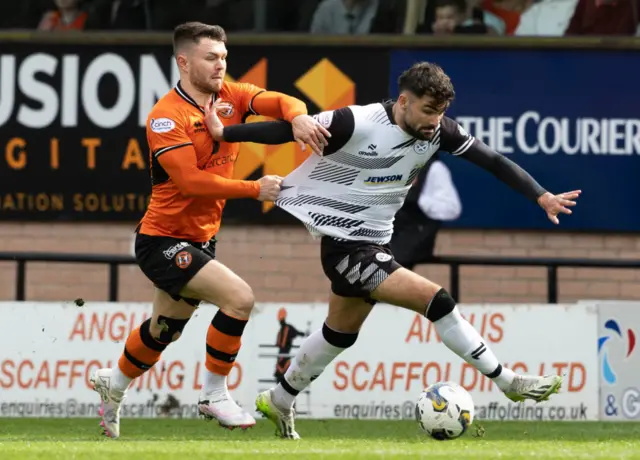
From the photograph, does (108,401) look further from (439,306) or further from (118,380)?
(439,306)

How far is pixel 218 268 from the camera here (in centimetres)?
909

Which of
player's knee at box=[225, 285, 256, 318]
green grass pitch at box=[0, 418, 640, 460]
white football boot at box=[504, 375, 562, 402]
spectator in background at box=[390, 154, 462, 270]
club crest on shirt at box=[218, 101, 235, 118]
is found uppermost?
club crest on shirt at box=[218, 101, 235, 118]

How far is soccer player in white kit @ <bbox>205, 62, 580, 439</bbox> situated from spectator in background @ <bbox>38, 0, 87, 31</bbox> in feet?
19.0

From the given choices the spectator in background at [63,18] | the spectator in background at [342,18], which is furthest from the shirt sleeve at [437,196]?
the spectator in background at [63,18]

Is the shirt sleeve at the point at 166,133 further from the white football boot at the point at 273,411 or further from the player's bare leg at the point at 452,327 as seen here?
the white football boot at the point at 273,411

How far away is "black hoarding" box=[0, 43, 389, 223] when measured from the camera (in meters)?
14.6

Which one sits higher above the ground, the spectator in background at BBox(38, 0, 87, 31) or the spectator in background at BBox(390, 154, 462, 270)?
the spectator in background at BBox(38, 0, 87, 31)

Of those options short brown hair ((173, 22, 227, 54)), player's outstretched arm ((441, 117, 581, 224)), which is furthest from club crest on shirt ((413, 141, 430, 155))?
short brown hair ((173, 22, 227, 54))

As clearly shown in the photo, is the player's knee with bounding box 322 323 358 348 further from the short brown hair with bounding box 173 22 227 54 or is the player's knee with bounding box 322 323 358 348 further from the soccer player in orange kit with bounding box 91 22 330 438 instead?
the short brown hair with bounding box 173 22 227 54

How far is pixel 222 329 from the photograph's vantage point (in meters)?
9.14

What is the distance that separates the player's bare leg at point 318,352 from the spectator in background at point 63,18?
6.20 metres

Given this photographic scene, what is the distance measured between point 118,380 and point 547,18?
20.8 ft

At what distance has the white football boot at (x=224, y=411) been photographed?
9.06 metres

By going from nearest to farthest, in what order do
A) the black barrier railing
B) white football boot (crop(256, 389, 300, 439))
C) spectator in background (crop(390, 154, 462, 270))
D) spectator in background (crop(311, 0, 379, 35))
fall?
white football boot (crop(256, 389, 300, 439))
the black barrier railing
spectator in background (crop(390, 154, 462, 270))
spectator in background (crop(311, 0, 379, 35))
